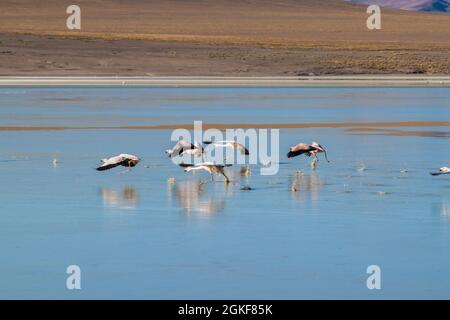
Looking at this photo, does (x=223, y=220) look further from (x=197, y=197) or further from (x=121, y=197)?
(x=121, y=197)

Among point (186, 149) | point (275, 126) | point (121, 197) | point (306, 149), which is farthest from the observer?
point (275, 126)

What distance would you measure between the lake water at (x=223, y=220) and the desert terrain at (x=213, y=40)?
124 ft

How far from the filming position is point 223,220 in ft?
42.6

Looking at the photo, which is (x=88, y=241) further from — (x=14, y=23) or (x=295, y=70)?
(x=14, y=23)

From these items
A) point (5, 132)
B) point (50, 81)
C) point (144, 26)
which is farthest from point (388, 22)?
point (5, 132)

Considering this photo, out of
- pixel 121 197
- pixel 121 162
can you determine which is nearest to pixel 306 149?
pixel 121 162

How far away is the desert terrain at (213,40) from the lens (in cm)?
6394

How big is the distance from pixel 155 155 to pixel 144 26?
3782 inches

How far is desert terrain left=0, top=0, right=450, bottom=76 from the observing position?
63938 millimetres

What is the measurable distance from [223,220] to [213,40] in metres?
78.7

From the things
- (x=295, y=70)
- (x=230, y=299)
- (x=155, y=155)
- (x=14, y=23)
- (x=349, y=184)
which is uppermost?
(x=14, y=23)

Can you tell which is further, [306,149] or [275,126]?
[275,126]

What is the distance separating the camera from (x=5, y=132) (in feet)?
81.4

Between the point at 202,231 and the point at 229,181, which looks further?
the point at 229,181
